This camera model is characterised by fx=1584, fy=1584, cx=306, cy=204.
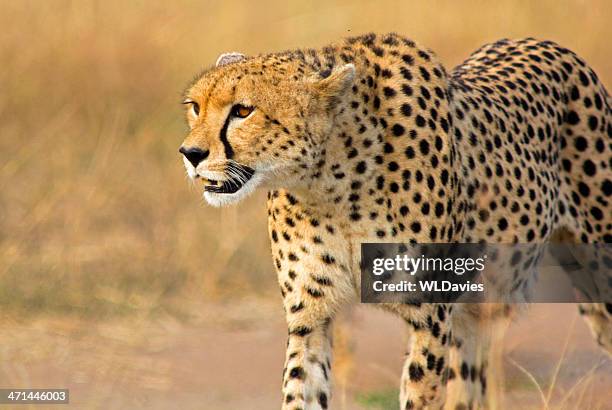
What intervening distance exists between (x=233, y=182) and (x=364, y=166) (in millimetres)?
432

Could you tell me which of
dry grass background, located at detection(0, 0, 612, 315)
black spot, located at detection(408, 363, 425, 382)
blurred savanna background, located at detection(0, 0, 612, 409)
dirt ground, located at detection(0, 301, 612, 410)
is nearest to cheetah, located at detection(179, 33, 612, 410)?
black spot, located at detection(408, 363, 425, 382)

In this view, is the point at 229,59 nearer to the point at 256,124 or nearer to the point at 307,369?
the point at 256,124

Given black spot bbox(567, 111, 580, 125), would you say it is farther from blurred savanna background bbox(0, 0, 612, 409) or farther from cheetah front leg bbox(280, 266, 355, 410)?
cheetah front leg bbox(280, 266, 355, 410)

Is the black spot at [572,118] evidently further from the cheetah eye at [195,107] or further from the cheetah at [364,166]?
the cheetah eye at [195,107]

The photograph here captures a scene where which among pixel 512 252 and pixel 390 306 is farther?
pixel 512 252

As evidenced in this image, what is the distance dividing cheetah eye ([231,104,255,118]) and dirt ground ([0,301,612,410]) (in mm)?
1529

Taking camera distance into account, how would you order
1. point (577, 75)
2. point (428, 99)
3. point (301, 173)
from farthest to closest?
point (577, 75) → point (428, 99) → point (301, 173)

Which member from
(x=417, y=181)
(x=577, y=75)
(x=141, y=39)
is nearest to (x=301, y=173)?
(x=417, y=181)

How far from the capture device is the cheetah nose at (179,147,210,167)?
4.25 metres

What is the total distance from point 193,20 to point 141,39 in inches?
14.6

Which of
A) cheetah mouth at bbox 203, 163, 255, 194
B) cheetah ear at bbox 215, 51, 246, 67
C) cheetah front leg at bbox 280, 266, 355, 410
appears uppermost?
cheetah ear at bbox 215, 51, 246, 67

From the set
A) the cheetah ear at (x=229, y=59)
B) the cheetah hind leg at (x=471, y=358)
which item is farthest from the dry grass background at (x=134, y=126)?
the cheetah ear at (x=229, y=59)

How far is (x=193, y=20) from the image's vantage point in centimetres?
966

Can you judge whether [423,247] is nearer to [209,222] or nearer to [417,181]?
[417,181]
